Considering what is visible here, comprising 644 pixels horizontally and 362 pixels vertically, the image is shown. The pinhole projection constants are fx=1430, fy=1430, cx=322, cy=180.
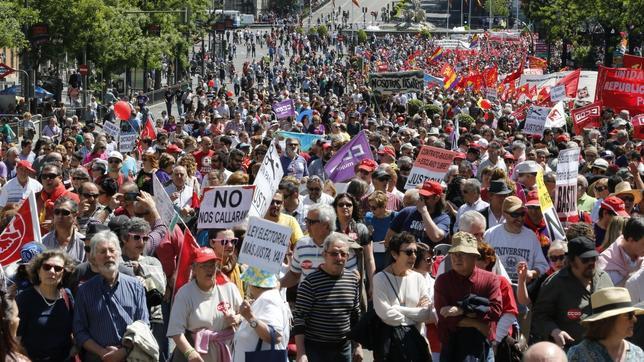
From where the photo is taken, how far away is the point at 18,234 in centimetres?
1002

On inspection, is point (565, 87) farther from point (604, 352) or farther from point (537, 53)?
point (537, 53)

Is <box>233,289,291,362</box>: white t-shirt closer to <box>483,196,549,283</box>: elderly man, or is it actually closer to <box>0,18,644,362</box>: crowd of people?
<box>0,18,644,362</box>: crowd of people

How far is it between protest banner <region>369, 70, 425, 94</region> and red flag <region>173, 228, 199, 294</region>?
22370 mm

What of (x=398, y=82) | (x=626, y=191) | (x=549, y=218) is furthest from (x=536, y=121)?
(x=549, y=218)

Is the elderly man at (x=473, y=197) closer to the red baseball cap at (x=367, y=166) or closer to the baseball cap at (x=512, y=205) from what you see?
the red baseball cap at (x=367, y=166)

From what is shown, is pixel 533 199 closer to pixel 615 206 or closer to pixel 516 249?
pixel 615 206

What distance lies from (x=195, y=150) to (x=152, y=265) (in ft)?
31.9

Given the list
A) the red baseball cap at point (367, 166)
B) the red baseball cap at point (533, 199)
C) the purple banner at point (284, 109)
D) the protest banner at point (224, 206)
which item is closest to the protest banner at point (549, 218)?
the red baseball cap at point (533, 199)

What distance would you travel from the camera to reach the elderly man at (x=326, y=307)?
883cm

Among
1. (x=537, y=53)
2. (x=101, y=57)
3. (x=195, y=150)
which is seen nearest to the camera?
(x=195, y=150)

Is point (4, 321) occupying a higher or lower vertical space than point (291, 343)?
higher

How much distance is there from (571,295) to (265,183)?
3.15 m

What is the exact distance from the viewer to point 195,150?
19250 mm

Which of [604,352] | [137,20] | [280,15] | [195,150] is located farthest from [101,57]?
[280,15]
